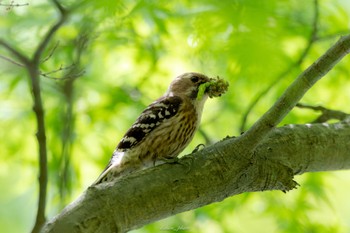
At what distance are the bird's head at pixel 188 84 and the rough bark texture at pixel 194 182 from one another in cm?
135

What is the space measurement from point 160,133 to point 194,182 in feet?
4.39

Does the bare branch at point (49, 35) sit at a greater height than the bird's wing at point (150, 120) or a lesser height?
lesser

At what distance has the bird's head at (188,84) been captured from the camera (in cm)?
522

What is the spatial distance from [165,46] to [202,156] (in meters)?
2.79

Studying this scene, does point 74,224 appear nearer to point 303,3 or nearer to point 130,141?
point 130,141

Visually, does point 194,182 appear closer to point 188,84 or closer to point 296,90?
point 296,90

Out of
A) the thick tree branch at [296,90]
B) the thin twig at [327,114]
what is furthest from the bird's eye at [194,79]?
the thick tree branch at [296,90]

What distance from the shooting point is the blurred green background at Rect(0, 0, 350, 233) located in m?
4.93

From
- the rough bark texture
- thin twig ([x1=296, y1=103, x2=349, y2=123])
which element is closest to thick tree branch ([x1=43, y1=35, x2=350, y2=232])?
the rough bark texture

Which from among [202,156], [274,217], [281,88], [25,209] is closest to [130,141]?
[202,156]

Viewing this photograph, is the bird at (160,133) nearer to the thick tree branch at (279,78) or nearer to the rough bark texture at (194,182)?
the thick tree branch at (279,78)

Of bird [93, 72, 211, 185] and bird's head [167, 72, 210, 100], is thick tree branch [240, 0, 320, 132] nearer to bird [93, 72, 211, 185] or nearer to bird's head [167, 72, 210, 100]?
bird [93, 72, 211, 185]

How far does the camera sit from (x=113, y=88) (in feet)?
19.5

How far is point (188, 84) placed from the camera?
532cm
